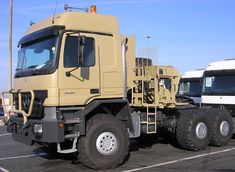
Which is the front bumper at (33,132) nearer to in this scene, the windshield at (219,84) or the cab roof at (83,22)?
the cab roof at (83,22)

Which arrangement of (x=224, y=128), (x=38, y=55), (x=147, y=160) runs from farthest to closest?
1. (x=224, y=128)
2. (x=147, y=160)
3. (x=38, y=55)

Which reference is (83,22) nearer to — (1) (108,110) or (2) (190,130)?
(1) (108,110)

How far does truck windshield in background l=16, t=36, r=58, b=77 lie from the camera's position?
9.31 m

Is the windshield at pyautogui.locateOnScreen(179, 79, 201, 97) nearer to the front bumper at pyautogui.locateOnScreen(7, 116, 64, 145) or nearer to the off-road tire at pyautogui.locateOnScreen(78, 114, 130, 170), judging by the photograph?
the off-road tire at pyautogui.locateOnScreen(78, 114, 130, 170)

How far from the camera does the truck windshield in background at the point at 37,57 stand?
931 centimetres

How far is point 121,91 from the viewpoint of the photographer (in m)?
10.3

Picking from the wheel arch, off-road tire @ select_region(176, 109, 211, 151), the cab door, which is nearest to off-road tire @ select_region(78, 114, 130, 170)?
the wheel arch

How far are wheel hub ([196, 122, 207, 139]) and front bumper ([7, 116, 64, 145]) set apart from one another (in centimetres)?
454

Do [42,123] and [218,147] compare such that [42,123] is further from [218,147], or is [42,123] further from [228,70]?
[228,70]

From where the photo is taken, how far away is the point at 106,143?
9.67 metres

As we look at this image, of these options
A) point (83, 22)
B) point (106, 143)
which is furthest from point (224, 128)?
point (83, 22)

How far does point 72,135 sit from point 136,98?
8.71 feet

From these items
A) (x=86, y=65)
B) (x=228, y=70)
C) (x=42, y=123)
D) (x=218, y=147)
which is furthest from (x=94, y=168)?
(x=228, y=70)

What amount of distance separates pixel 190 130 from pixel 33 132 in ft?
14.9
